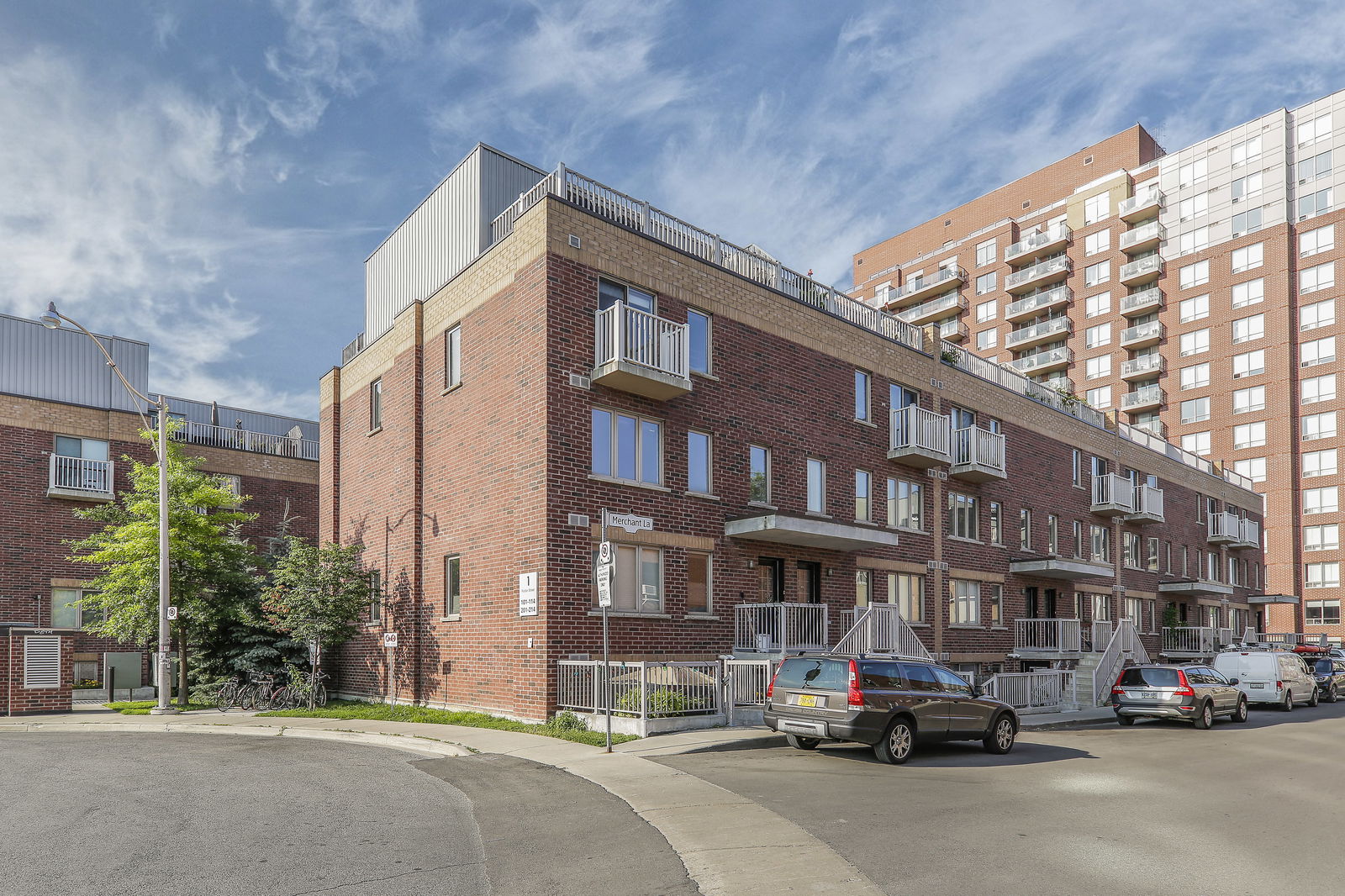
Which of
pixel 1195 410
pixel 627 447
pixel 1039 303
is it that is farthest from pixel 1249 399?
pixel 627 447

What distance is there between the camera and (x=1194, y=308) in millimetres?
69125

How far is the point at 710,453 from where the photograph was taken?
21.2 meters

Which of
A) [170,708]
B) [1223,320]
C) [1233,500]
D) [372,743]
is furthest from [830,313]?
[1223,320]

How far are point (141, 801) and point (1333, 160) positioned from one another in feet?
244

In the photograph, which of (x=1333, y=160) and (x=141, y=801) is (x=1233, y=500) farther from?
(x=141, y=801)

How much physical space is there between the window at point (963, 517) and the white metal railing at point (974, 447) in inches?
46.1

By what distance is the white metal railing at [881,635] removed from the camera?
20656mm

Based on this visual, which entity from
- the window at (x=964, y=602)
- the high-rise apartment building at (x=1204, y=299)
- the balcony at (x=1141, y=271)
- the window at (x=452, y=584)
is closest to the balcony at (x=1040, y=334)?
the high-rise apartment building at (x=1204, y=299)

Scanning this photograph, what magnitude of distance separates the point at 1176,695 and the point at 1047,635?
10684 millimetres

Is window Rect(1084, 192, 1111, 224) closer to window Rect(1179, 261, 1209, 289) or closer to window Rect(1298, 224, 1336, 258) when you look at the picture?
window Rect(1179, 261, 1209, 289)

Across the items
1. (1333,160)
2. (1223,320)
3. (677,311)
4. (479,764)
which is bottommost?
(479,764)

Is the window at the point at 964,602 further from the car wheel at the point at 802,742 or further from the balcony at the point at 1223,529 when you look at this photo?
the balcony at the point at 1223,529

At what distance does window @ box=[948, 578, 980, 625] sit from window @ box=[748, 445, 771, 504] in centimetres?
862

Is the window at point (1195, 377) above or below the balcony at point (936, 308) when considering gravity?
below
